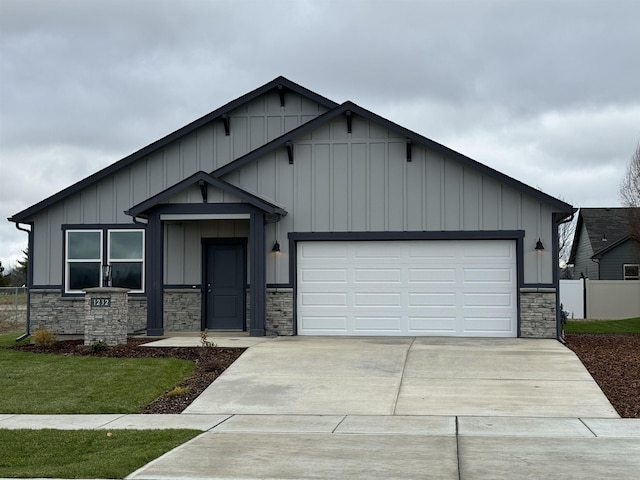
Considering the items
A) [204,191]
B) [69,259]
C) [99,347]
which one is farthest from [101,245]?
[99,347]

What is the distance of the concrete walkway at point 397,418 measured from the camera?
8.23 meters

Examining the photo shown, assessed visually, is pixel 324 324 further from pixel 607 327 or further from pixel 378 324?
pixel 607 327

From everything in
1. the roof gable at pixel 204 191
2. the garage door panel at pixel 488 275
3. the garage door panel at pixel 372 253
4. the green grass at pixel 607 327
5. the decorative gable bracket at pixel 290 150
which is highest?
the decorative gable bracket at pixel 290 150

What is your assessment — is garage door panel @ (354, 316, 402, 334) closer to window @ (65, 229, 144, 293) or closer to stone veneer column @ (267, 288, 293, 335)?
stone veneer column @ (267, 288, 293, 335)

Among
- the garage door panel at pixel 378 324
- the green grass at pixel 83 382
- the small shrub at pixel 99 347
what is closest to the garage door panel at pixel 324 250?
the garage door panel at pixel 378 324

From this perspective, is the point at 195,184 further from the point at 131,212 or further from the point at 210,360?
the point at 210,360

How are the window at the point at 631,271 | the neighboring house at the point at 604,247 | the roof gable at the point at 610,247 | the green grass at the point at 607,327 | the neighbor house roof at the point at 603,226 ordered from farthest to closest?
the neighbor house roof at the point at 603,226 → the neighboring house at the point at 604,247 → the window at the point at 631,271 → the roof gable at the point at 610,247 → the green grass at the point at 607,327

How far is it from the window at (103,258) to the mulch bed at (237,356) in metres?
2.71

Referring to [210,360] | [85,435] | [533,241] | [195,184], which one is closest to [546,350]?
[533,241]

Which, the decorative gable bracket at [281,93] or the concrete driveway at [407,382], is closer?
the concrete driveway at [407,382]

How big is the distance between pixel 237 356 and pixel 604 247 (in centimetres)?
2978

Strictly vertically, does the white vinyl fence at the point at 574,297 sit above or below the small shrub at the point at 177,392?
above

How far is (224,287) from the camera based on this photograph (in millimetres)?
20844

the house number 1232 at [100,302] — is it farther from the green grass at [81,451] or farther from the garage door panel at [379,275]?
the green grass at [81,451]
